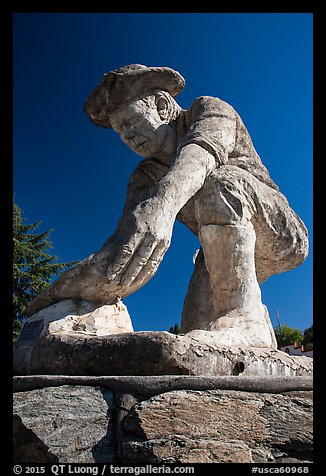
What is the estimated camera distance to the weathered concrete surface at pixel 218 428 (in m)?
1.50

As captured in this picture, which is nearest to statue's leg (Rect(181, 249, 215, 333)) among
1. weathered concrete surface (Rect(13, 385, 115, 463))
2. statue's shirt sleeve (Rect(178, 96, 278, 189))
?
statue's shirt sleeve (Rect(178, 96, 278, 189))

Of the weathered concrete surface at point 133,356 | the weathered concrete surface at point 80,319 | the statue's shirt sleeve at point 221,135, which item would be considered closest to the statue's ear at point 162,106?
the statue's shirt sleeve at point 221,135

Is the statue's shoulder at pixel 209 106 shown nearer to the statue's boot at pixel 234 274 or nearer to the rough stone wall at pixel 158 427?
the statue's boot at pixel 234 274

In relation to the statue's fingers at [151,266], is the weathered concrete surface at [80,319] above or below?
below

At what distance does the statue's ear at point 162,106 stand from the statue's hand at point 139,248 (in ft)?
3.72

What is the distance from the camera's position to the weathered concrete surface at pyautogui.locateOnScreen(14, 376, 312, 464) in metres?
1.51

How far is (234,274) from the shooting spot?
2.66 metres

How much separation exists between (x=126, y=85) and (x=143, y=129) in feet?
1.02

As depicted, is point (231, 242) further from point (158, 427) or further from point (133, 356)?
point (158, 427)

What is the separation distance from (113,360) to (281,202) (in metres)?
1.80

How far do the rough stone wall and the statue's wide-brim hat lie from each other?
81.4 inches

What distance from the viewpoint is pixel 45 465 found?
1.47 meters

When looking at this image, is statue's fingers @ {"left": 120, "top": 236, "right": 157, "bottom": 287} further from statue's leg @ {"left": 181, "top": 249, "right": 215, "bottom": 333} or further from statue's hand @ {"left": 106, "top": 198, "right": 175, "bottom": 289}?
statue's leg @ {"left": 181, "top": 249, "right": 215, "bottom": 333}

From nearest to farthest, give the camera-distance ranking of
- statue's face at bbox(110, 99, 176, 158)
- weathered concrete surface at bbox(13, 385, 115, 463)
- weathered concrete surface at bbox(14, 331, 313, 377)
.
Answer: weathered concrete surface at bbox(13, 385, 115, 463)
weathered concrete surface at bbox(14, 331, 313, 377)
statue's face at bbox(110, 99, 176, 158)
